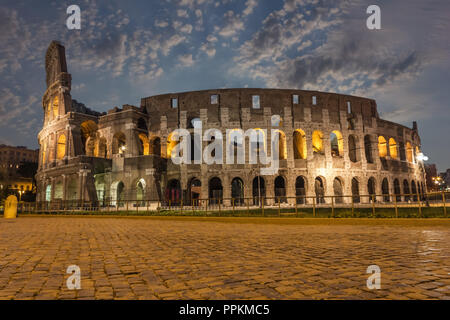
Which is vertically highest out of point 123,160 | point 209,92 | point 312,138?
point 209,92

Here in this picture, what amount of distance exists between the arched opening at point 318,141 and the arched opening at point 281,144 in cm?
409

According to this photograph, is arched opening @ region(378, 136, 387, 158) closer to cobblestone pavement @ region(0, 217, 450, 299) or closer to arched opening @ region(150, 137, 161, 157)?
arched opening @ region(150, 137, 161, 157)

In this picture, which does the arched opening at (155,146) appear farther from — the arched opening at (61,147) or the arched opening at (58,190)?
the arched opening at (58,190)

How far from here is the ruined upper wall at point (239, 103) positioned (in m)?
33.8

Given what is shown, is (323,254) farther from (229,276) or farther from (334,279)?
(229,276)

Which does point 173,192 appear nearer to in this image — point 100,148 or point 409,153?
point 100,148

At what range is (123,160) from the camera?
32656 millimetres

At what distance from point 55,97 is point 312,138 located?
3499 cm

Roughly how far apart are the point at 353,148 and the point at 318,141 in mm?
5166

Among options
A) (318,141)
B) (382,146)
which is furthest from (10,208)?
(382,146)

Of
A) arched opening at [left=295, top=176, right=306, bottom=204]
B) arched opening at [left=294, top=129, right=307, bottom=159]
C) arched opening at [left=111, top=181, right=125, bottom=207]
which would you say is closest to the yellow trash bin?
arched opening at [left=111, top=181, right=125, bottom=207]

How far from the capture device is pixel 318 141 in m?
36.0

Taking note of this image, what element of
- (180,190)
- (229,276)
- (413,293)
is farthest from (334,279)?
(180,190)

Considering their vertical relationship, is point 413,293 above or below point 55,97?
below
